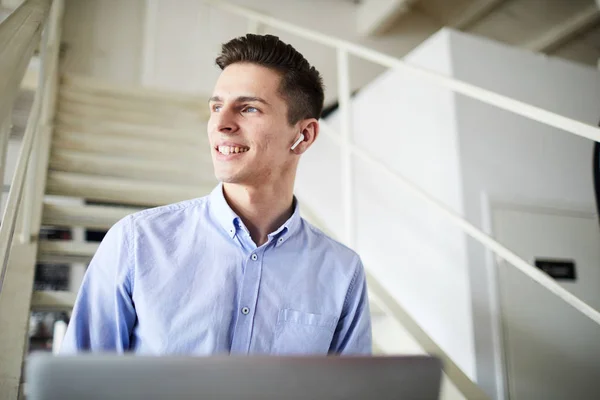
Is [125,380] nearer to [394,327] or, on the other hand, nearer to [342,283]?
[342,283]

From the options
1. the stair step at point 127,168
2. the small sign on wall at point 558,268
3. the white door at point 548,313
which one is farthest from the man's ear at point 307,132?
the small sign on wall at point 558,268

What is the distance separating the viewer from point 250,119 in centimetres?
113

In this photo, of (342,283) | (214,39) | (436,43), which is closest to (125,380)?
(342,283)

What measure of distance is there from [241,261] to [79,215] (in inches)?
35.3

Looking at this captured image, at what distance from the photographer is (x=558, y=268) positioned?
2.07 m

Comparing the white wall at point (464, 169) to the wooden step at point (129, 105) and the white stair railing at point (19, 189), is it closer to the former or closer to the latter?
the wooden step at point (129, 105)

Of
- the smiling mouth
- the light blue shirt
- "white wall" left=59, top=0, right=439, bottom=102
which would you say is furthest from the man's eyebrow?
"white wall" left=59, top=0, right=439, bottom=102

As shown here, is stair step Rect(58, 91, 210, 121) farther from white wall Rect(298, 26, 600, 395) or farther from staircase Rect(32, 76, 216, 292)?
white wall Rect(298, 26, 600, 395)

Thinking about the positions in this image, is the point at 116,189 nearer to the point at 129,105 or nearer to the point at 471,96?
the point at 129,105

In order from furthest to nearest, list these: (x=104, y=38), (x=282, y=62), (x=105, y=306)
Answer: (x=104, y=38), (x=282, y=62), (x=105, y=306)

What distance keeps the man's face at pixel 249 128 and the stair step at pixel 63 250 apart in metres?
0.68

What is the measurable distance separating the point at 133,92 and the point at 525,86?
1889 millimetres

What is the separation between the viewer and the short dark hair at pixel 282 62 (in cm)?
120

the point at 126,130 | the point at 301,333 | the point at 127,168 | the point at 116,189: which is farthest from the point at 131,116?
the point at 301,333
